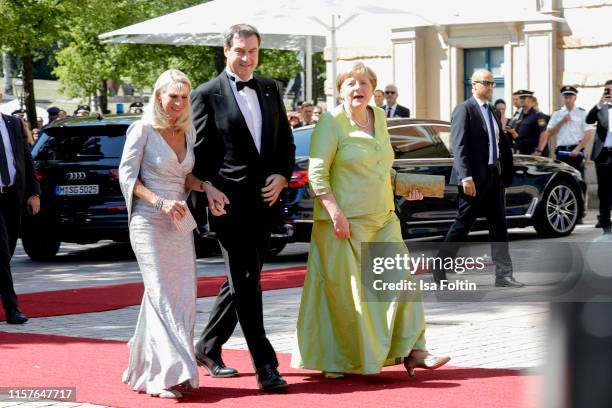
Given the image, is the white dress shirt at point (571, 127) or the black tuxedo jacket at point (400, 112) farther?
the white dress shirt at point (571, 127)

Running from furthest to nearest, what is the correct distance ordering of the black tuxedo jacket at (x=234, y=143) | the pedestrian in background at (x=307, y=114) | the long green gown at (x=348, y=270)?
the pedestrian in background at (x=307, y=114)
the long green gown at (x=348, y=270)
the black tuxedo jacket at (x=234, y=143)

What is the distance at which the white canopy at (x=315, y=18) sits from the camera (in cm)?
1762

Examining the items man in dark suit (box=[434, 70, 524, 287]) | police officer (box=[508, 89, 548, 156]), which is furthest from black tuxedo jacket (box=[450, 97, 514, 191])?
police officer (box=[508, 89, 548, 156])

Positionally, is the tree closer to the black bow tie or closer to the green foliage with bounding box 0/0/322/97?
the green foliage with bounding box 0/0/322/97

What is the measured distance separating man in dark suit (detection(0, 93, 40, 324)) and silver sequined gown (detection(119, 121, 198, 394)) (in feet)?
10.8

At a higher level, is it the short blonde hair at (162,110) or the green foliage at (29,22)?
the green foliage at (29,22)

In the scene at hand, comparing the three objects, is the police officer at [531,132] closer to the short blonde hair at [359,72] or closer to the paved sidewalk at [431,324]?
the paved sidewalk at [431,324]

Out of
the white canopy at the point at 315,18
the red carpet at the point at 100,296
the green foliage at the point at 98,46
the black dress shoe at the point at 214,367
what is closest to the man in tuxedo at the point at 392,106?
the white canopy at the point at 315,18

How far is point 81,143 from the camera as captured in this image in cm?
1468

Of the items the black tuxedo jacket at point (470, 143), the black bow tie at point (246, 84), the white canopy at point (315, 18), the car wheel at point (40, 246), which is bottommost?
the car wheel at point (40, 246)

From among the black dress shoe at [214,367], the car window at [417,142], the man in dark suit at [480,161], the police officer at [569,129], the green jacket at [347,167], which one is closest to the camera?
the green jacket at [347,167]

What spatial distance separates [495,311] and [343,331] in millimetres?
3061

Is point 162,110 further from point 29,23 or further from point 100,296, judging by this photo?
point 29,23

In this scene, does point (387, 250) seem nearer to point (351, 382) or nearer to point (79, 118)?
point (351, 382)
